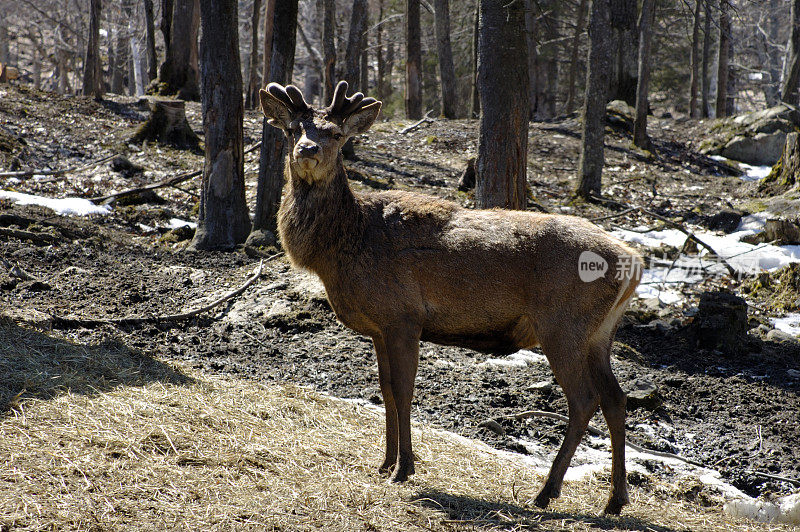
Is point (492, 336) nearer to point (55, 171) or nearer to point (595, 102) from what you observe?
point (595, 102)

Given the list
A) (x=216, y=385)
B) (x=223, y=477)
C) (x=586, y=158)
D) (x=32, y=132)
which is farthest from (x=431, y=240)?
(x=32, y=132)

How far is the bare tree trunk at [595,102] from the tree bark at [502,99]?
653cm

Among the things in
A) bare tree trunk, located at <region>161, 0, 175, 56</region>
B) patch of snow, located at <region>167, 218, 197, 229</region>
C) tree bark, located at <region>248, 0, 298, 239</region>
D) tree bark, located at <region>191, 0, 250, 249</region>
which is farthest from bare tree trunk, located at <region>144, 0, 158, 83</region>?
tree bark, located at <region>248, 0, 298, 239</region>

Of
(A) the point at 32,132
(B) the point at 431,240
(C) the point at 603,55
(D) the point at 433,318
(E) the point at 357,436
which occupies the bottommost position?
(E) the point at 357,436

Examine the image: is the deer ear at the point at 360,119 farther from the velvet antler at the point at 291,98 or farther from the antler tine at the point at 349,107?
the velvet antler at the point at 291,98

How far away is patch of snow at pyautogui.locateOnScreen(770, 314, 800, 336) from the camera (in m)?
9.35

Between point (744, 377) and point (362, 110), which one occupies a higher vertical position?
point (362, 110)

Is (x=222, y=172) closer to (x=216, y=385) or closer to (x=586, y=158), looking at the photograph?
(x=216, y=385)

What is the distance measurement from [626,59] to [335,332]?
1737cm

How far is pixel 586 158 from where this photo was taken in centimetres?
1498

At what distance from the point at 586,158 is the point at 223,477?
1196 centimetres

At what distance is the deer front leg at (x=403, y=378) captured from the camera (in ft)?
17.0

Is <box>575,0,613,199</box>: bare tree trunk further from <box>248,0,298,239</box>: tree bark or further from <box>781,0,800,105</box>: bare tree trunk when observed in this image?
<box>781,0,800,105</box>: bare tree trunk
